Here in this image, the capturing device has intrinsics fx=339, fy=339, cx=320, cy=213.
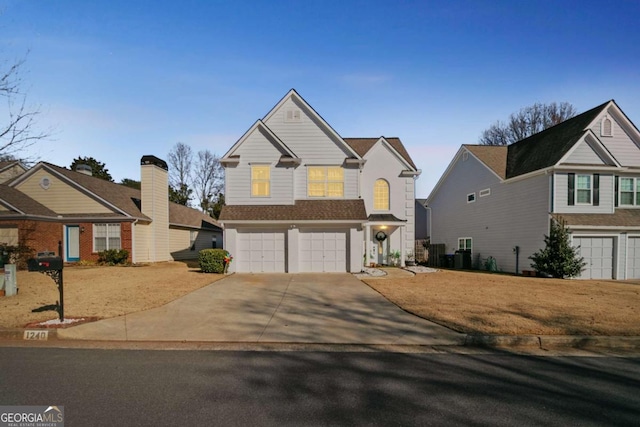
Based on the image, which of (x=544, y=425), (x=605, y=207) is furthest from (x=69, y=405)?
(x=605, y=207)

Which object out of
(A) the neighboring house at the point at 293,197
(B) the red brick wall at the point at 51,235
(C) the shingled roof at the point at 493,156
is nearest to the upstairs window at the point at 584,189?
(C) the shingled roof at the point at 493,156

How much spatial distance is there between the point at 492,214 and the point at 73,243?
27.9m

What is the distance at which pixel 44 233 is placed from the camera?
68.6 feet

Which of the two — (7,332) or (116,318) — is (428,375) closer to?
(116,318)

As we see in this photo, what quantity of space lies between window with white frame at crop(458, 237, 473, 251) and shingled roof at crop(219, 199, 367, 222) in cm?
1160

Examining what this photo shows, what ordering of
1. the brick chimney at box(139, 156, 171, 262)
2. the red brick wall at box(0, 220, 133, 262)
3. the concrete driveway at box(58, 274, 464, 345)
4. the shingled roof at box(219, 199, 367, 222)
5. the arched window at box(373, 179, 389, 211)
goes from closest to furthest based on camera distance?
the concrete driveway at box(58, 274, 464, 345) < the shingled roof at box(219, 199, 367, 222) < the red brick wall at box(0, 220, 133, 262) < the arched window at box(373, 179, 389, 211) < the brick chimney at box(139, 156, 171, 262)

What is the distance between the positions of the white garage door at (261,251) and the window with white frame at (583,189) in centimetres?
1627

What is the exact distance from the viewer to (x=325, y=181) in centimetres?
1877

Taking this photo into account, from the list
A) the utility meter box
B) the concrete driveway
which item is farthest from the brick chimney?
the utility meter box

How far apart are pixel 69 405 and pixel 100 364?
155 cm

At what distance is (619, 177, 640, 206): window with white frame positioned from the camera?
19.5m

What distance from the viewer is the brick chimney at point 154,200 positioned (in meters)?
23.9

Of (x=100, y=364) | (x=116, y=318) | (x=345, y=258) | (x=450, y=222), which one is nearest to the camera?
(x=100, y=364)

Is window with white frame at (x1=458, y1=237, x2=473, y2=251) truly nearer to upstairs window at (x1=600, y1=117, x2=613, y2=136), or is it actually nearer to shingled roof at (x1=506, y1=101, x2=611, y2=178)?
shingled roof at (x1=506, y1=101, x2=611, y2=178)
